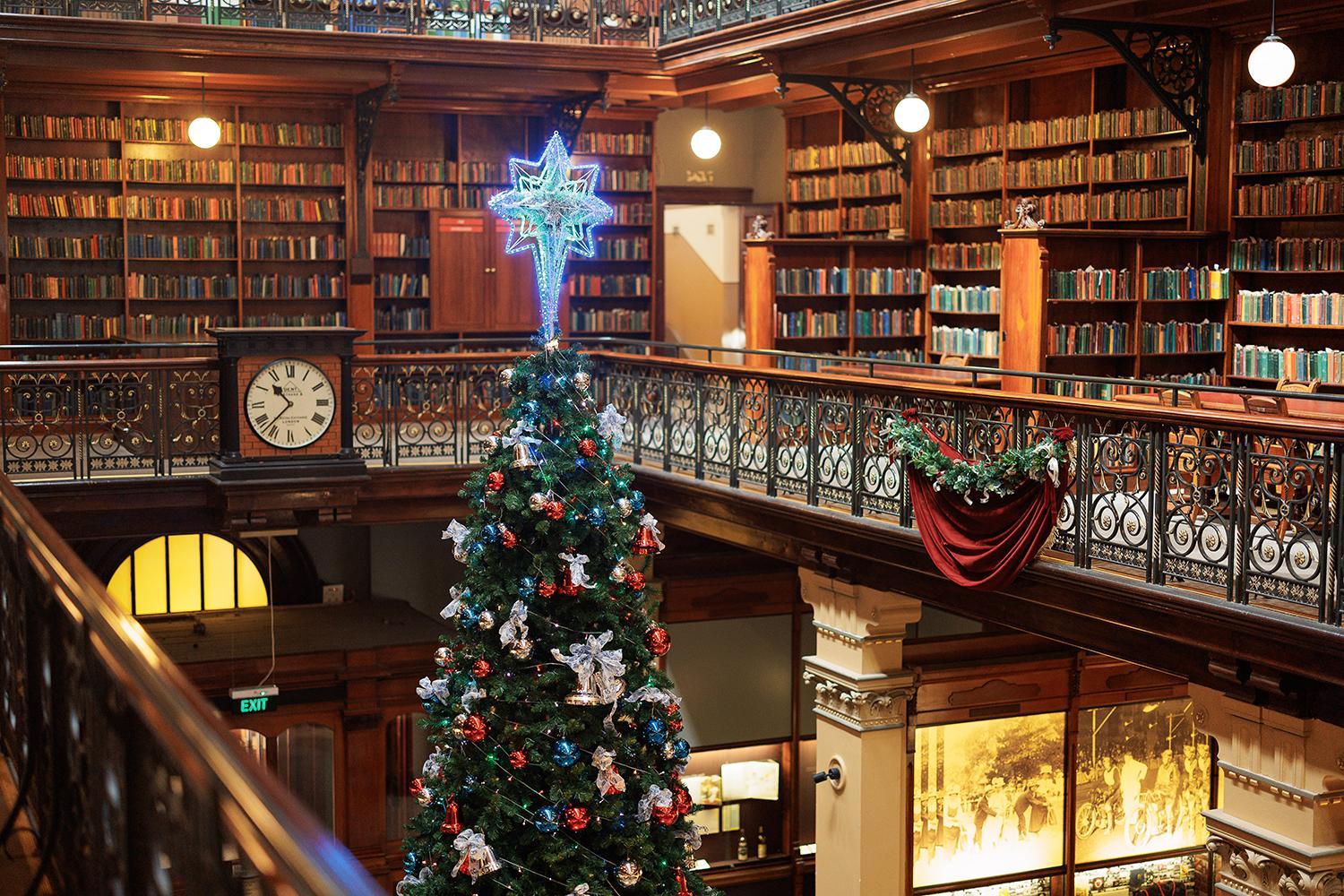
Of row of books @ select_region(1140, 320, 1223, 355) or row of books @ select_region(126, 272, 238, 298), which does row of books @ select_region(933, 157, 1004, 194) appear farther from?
row of books @ select_region(126, 272, 238, 298)

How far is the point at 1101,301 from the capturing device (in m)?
9.20

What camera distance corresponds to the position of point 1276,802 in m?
5.79

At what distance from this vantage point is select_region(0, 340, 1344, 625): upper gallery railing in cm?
560

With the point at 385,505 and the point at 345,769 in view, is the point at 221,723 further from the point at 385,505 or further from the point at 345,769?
the point at 345,769

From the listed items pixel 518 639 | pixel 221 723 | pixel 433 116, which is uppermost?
pixel 433 116

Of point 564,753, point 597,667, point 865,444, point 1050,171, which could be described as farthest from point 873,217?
point 564,753

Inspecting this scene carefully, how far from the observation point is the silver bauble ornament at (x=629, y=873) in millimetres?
6227

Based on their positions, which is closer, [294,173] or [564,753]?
[564,753]

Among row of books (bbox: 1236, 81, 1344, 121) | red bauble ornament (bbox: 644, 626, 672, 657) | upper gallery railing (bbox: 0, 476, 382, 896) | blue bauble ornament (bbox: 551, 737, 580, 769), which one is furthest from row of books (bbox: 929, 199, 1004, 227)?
upper gallery railing (bbox: 0, 476, 382, 896)

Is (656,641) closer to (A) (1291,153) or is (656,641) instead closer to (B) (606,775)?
(B) (606,775)

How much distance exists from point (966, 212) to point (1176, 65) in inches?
93.5

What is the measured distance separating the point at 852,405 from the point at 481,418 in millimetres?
4337

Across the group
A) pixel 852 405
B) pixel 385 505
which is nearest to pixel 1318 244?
pixel 852 405

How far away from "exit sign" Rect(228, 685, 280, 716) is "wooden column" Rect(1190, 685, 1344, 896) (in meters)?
6.65
